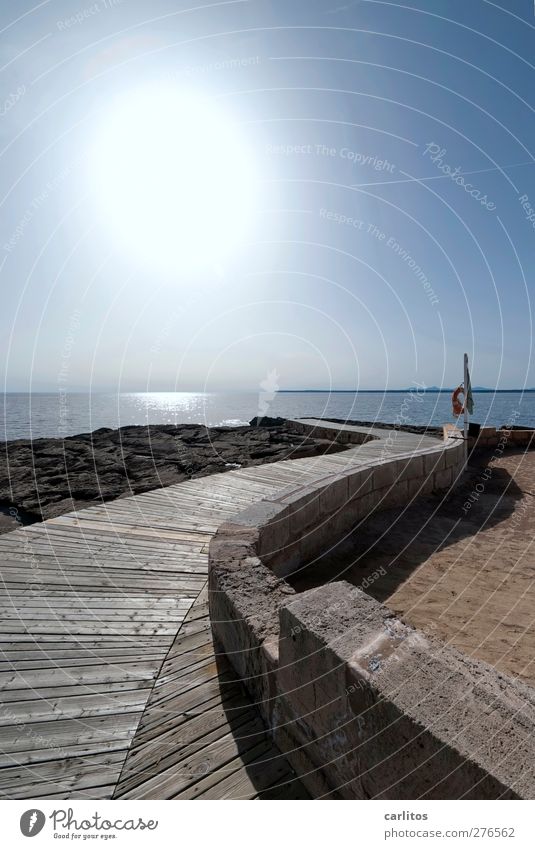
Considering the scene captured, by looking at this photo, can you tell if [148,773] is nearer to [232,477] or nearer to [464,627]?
[464,627]

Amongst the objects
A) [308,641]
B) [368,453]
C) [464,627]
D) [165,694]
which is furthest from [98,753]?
[368,453]

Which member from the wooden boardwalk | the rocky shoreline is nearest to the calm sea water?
the rocky shoreline

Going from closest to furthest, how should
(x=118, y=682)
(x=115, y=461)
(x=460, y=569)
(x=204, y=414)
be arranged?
1. (x=118, y=682)
2. (x=460, y=569)
3. (x=115, y=461)
4. (x=204, y=414)

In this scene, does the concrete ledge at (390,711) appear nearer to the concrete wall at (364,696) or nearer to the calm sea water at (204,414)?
the concrete wall at (364,696)

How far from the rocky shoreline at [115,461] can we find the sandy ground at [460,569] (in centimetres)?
409

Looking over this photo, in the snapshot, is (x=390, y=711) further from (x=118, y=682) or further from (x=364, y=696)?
(x=118, y=682)

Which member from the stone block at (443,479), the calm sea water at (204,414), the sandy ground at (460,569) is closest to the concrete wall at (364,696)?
the sandy ground at (460,569)

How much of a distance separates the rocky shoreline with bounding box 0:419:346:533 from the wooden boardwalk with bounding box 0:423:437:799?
2.72 meters

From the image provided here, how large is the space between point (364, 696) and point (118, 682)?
170cm

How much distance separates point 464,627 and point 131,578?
3.17 metres

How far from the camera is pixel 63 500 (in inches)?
288

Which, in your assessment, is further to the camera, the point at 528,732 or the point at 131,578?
the point at 131,578

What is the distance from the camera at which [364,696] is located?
1.59m

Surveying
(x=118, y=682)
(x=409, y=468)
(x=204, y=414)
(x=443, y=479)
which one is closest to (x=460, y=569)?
(x=409, y=468)
